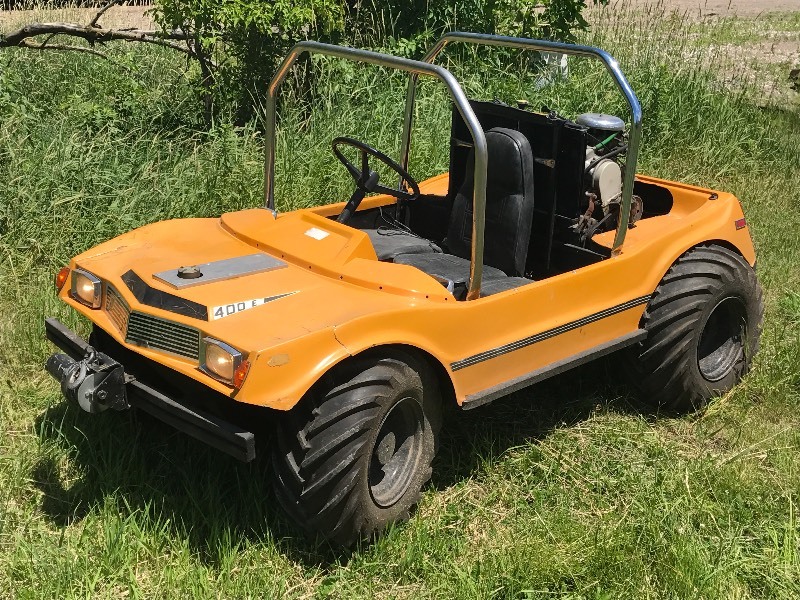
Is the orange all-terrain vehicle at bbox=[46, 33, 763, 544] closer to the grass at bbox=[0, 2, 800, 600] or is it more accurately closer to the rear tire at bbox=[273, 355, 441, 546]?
the rear tire at bbox=[273, 355, 441, 546]

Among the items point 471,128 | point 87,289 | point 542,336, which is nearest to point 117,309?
point 87,289

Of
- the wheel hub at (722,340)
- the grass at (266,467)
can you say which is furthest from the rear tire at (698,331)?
the grass at (266,467)

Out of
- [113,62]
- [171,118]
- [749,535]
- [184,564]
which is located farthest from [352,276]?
[113,62]

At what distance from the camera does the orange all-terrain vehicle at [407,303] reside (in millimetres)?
3168

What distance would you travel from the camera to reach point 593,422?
4324mm

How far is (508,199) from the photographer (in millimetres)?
4133

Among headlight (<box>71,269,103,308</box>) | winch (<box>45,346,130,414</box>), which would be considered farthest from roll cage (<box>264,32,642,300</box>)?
winch (<box>45,346,130,414</box>)

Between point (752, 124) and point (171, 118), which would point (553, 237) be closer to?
point (171, 118)

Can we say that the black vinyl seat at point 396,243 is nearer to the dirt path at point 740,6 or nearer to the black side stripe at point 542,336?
the black side stripe at point 542,336

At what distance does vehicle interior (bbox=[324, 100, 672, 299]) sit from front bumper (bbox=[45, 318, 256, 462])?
1203 mm

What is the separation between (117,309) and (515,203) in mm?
1712

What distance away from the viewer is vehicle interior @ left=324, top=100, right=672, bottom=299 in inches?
162

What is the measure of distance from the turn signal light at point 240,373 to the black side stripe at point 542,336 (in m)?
0.83

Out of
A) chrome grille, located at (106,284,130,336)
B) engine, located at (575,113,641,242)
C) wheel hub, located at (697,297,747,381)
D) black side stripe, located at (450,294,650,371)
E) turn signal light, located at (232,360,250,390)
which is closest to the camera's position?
turn signal light, located at (232,360,250,390)
